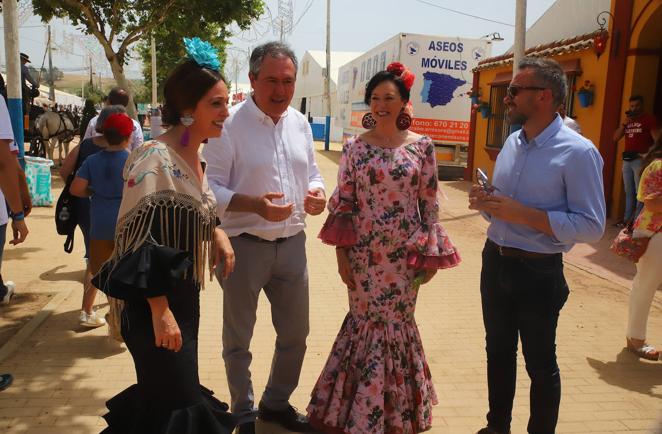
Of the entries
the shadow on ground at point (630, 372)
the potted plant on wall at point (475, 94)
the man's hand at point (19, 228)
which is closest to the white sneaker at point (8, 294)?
the man's hand at point (19, 228)

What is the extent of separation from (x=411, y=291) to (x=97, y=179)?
2.59 meters

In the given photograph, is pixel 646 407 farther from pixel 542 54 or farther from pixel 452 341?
pixel 542 54

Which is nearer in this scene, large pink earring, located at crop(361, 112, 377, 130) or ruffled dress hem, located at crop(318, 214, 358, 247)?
ruffled dress hem, located at crop(318, 214, 358, 247)

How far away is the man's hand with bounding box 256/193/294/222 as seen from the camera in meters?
2.86

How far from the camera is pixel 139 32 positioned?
48.8ft

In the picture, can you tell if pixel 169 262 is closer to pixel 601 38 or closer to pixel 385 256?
pixel 385 256

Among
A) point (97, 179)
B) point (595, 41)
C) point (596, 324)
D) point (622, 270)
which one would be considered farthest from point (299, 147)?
point (595, 41)

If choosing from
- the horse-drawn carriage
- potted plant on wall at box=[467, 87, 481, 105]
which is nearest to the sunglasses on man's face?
potted plant on wall at box=[467, 87, 481, 105]

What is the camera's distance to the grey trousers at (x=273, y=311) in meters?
3.13

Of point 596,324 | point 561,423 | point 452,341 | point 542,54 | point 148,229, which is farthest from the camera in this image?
point 542,54

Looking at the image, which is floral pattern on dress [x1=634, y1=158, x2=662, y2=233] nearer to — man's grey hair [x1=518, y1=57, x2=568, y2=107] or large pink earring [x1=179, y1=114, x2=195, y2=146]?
man's grey hair [x1=518, y1=57, x2=568, y2=107]

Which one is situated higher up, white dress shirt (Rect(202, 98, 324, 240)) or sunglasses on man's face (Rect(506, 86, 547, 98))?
sunglasses on man's face (Rect(506, 86, 547, 98))

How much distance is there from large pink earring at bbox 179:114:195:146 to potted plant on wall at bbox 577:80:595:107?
9031mm

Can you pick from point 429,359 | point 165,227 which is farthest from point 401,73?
point 429,359
